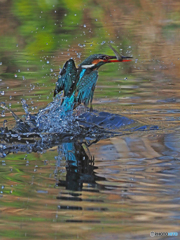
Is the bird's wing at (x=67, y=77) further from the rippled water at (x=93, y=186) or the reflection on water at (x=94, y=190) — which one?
the reflection on water at (x=94, y=190)

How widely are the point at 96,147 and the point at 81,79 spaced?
959 millimetres

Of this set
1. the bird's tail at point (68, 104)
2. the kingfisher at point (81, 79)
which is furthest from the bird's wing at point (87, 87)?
the bird's tail at point (68, 104)

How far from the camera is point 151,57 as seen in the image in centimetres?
763

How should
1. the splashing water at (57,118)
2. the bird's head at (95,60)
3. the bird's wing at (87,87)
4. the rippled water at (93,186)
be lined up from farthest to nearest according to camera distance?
1. the bird's head at (95,60)
2. the bird's wing at (87,87)
3. the splashing water at (57,118)
4. the rippled water at (93,186)

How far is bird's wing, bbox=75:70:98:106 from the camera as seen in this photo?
4.75 meters

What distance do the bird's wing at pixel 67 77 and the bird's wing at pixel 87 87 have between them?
0.19m

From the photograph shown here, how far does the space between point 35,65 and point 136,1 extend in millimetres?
5061

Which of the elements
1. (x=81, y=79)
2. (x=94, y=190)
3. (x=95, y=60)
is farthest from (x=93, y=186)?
(x=95, y=60)

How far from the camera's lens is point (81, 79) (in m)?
4.85

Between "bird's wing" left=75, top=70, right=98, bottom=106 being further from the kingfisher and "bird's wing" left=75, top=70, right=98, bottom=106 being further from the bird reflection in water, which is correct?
the bird reflection in water

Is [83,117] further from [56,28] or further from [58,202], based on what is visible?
[56,28]

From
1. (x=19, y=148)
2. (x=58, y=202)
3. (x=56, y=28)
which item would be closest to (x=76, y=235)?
(x=58, y=202)

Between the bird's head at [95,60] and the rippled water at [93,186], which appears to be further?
the bird's head at [95,60]

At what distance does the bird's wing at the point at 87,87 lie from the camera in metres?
4.75
